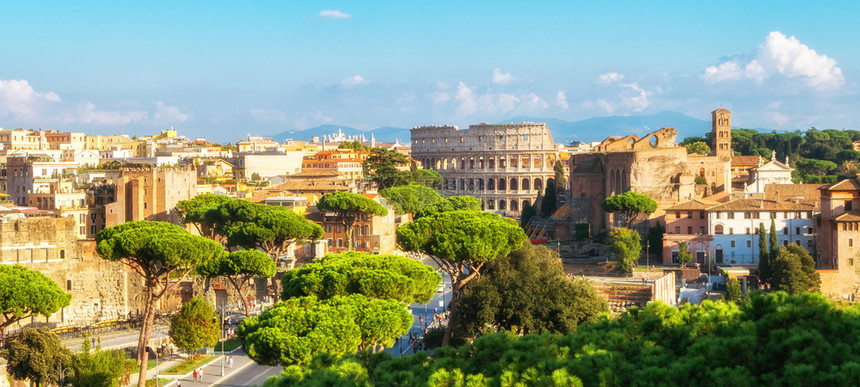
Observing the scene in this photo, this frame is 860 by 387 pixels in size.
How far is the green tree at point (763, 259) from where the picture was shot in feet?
136

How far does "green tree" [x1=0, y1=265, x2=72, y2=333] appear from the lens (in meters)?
27.6

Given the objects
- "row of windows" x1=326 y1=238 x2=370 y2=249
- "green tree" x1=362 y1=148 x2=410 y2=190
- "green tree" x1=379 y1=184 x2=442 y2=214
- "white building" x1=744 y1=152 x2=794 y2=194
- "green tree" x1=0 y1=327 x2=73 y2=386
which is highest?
"green tree" x1=362 y1=148 x2=410 y2=190

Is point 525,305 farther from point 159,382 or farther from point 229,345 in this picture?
point 159,382

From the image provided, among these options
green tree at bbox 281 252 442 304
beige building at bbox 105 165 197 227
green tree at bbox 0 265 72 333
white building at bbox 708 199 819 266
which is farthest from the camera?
beige building at bbox 105 165 197 227

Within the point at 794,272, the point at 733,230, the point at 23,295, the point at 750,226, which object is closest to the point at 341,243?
the point at 733,230

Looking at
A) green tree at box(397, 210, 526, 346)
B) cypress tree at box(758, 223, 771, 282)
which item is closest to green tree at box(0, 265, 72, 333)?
green tree at box(397, 210, 526, 346)

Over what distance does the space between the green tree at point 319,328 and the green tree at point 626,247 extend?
22.9 meters

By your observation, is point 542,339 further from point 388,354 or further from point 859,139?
point 859,139

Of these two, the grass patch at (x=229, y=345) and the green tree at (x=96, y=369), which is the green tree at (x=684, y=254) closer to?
the grass patch at (x=229, y=345)

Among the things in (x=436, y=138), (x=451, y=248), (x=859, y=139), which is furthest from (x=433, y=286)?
(x=859, y=139)

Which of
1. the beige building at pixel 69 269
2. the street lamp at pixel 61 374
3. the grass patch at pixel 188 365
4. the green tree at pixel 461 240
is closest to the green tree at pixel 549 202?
the green tree at pixel 461 240

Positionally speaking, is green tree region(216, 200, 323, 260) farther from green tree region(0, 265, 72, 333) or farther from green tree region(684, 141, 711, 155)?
green tree region(684, 141, 711, 155)

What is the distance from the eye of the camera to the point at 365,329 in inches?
898

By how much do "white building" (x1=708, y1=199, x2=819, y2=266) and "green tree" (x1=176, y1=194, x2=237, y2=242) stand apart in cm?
2312
